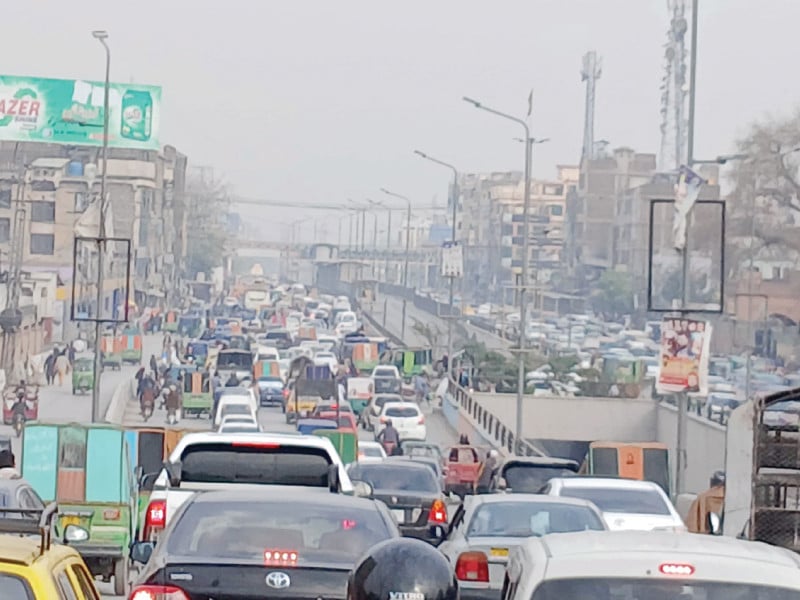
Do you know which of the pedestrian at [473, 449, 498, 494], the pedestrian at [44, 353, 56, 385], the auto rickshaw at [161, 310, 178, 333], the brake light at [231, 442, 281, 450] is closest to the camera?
the brake light at [231, 442, 281, 450]

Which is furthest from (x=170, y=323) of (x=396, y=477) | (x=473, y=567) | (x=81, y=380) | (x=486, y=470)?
(x=473, y=567)

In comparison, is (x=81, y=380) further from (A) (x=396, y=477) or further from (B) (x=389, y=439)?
(A) (x=396, y=477)

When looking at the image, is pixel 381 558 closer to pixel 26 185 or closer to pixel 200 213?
pixel 26 185

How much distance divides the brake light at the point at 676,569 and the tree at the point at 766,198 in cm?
6371

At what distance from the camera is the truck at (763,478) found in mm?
10961

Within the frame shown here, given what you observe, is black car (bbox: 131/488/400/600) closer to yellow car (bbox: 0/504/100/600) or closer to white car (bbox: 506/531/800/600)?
yellow car (bbox: 0/504/100/600)

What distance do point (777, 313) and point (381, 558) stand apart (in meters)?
63.3

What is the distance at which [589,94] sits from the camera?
165m

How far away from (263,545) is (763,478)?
3889mm

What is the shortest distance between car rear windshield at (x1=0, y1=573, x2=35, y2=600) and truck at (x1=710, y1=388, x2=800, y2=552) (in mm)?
5784

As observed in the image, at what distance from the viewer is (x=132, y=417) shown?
57656mm

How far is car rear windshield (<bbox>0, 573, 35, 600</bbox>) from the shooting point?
6.18 m

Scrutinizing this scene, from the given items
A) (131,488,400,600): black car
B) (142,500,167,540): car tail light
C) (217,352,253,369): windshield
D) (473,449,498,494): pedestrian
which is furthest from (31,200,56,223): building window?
(131,488,400,600): black car

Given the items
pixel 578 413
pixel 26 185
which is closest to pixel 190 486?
pixel 578 413
